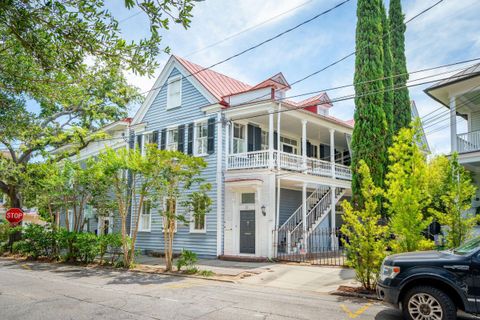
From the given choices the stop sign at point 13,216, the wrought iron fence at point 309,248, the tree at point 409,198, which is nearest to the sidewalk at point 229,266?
the wrought iron fence at point 309,248

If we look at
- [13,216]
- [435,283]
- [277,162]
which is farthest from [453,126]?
[13,216]

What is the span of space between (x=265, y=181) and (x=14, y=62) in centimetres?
1220

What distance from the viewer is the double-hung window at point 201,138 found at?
1959 centimetres

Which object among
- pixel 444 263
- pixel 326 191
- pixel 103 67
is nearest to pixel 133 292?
pixel 103 67

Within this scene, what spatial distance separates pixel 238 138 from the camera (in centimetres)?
1978

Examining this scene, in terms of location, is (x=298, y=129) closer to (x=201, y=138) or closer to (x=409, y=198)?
(x=201, y=138)

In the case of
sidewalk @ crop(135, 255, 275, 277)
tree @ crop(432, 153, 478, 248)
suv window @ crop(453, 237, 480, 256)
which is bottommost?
sidewalk @ crop(135, 255, 275, 277)

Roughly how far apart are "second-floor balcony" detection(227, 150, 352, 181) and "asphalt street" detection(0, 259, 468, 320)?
689 centimetres

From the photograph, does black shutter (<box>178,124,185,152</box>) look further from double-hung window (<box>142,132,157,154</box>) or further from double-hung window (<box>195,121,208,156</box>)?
double-hung window (<box>142,132,157,154</box>)

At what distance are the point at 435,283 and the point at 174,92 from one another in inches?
690

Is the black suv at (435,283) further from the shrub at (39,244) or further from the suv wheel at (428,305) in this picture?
the shrub at (39,244)

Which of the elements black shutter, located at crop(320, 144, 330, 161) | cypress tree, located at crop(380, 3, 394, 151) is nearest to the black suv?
cypress tree, located at crop(380, 3, 394, 151)

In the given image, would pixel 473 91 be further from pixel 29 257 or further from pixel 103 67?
pixel 29 257

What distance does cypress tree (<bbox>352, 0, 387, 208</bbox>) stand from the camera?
16312 mm
